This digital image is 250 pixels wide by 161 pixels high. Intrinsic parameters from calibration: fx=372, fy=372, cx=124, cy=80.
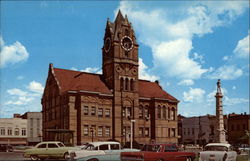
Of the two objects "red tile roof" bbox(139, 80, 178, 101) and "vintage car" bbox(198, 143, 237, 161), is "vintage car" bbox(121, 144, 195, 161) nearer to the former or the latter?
"vintage car" bbox(198, 143, 237, 161)

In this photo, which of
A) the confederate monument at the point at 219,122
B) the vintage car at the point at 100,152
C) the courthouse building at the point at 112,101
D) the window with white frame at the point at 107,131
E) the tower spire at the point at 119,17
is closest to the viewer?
the vintage car at the point at 100,152

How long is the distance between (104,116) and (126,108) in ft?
14.6

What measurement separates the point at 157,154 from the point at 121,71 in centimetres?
4072

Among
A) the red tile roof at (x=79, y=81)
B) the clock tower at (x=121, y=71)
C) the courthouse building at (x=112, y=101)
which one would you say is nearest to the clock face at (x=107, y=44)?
the clock tower at (x=121, y=71)

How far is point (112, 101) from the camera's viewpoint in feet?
198

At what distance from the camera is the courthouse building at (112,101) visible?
5628 centimetres

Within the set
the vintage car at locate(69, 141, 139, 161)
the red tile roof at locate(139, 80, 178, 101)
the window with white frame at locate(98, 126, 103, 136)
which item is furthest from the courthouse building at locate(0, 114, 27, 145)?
the vintage car at locate(69, 141, 139, 161)

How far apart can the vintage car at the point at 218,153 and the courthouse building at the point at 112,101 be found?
31673mm

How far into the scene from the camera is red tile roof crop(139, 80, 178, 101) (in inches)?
2606

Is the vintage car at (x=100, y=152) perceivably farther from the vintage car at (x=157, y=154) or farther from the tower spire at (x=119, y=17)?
the tower spire at (x=119, y=17)

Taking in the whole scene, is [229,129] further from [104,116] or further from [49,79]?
[49,79]

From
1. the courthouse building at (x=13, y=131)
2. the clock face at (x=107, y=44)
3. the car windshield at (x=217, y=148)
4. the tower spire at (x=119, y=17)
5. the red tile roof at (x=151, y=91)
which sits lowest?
the courthouse building at (x=13, y=131)

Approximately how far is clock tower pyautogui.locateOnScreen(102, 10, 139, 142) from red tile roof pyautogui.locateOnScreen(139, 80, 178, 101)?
12.3 ft

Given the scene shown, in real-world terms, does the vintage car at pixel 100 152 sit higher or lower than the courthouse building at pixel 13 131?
higher
